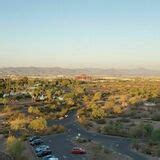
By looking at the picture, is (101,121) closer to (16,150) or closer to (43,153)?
(43,153)

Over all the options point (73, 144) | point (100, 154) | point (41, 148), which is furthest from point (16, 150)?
point (73, 144)

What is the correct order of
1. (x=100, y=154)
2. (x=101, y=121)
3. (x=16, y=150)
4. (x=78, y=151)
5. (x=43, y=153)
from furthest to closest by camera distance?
(x=101, y=121) → (x=78, y=151) → (x=43, y=153) → (x=100, y=154) → (x=16, y=150)

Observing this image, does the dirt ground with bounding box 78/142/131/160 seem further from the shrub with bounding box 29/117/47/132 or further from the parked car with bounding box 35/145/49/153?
the shrub with bounding box 29/117/47/132

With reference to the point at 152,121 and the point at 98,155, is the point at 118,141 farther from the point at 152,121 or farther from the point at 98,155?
the point at 152,121

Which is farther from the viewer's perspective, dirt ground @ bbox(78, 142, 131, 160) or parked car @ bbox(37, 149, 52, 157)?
parked car @ bbox(37, 149, 52, 157)

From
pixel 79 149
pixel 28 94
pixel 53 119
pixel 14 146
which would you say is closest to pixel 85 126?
pixel 53 119

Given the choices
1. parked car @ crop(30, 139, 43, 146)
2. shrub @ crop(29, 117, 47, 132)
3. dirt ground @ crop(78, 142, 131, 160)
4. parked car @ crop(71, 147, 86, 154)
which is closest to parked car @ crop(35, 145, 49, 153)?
parked car @ crop(30, 139, 43, 146)

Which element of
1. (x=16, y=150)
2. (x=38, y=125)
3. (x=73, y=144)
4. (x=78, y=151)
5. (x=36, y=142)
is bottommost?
(x=73, y=144)

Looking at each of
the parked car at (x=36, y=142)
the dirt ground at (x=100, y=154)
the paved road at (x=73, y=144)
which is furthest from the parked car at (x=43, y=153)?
the parked car at (x=36, y=142)

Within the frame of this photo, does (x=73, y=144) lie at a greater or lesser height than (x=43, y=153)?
lesser
